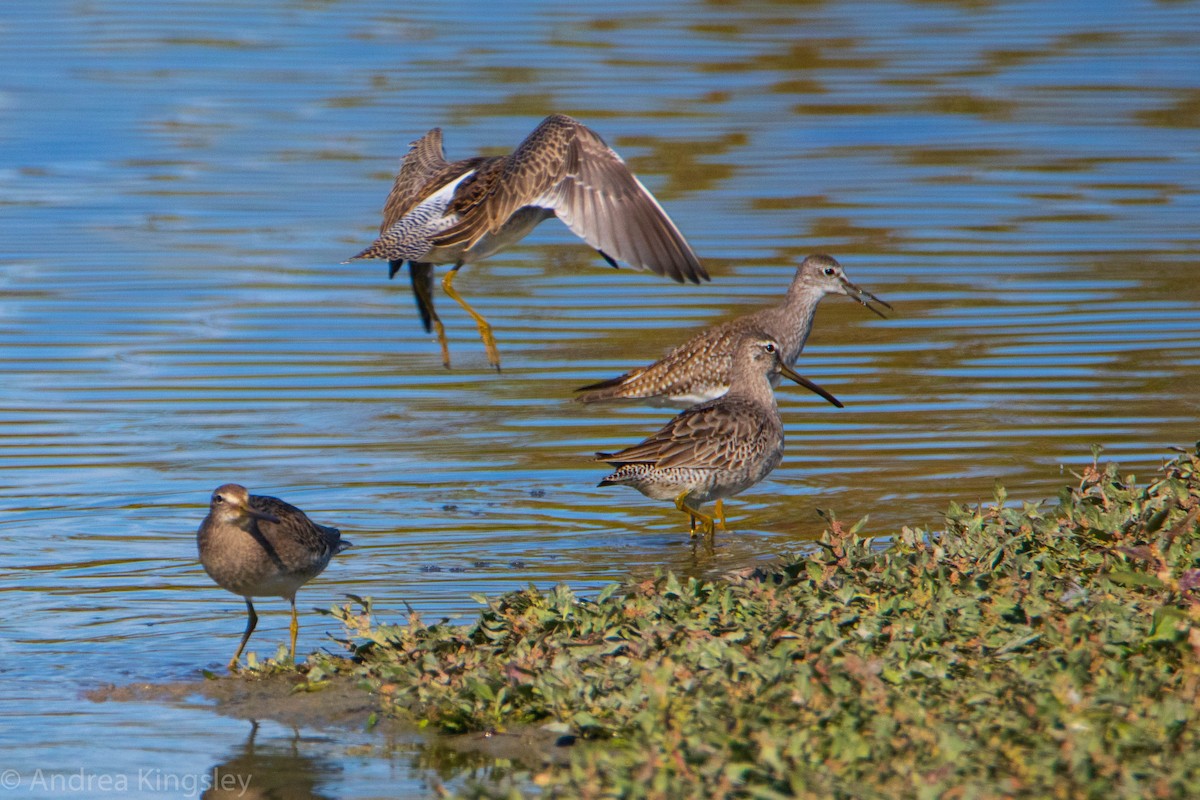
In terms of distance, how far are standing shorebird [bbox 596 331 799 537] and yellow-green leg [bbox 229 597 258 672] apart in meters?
1.76

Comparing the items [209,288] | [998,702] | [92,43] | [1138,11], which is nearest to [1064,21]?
[1138,11]

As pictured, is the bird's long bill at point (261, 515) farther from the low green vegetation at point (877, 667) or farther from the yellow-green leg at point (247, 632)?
the low green vegetation at point (877, 667)

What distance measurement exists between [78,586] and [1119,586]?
3796 mm

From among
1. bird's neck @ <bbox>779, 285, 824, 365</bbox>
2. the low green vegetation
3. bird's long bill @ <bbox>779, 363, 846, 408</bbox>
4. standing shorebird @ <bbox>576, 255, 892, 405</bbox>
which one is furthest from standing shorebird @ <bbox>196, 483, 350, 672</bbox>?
bird's neck @ <bbox>779, 285, 824, 365</bbox>

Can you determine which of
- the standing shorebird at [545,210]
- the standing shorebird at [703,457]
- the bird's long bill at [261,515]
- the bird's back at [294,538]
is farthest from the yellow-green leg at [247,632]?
the standing shorebird at [545,210]

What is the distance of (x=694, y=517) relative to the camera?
304 inches

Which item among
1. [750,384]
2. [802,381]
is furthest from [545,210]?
[802,381]

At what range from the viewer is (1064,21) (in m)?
21.0

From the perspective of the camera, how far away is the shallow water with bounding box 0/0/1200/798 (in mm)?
6961

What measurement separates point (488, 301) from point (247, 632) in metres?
5.63

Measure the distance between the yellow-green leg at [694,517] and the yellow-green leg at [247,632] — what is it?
198 centimetres

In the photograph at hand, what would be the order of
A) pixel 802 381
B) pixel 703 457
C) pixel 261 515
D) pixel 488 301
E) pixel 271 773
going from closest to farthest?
pixel 271 773
pixel 261 515
pixel 703 457
pixel 802 381
pixel 488 301

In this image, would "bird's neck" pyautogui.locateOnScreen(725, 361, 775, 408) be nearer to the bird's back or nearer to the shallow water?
the shallow water

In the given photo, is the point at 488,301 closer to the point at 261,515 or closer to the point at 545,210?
the point at 545,210
